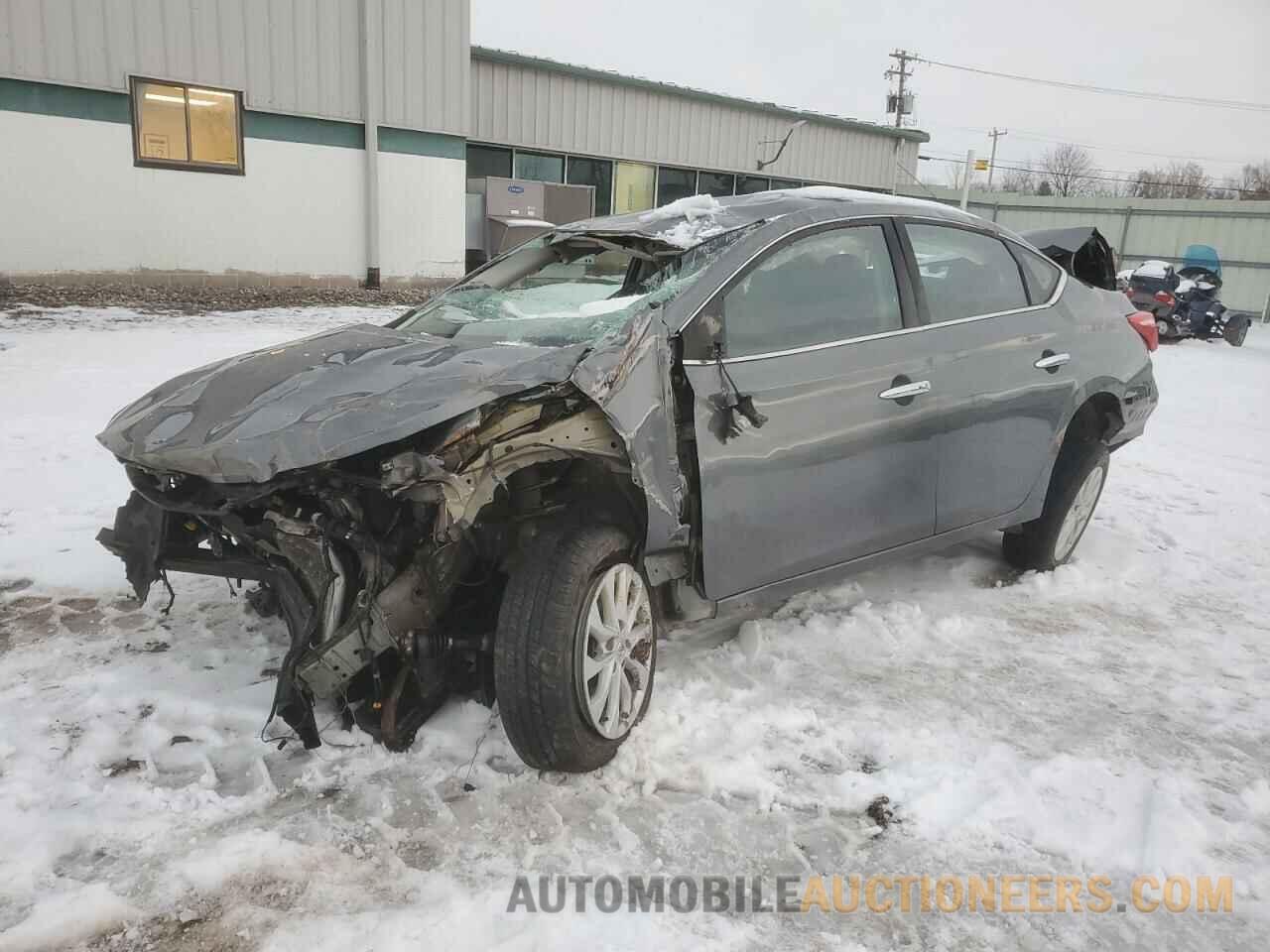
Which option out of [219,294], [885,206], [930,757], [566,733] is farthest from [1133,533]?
[219,294]

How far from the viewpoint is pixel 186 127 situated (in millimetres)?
12078

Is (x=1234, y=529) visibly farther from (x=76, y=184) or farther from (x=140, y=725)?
(x=76, y=184)

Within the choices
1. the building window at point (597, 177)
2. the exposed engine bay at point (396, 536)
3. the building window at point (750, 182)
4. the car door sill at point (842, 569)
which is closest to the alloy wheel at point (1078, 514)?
the car door sill at point (842, 569)

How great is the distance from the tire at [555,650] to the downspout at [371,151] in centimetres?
1240

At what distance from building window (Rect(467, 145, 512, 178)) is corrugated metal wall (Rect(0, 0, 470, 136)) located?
5.47ft

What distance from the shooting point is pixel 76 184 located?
37.2 ft

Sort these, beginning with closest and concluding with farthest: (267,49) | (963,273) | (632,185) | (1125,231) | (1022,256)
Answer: (963,273) < (1022,256) < (267,49) < (632,185) < (1125,231)

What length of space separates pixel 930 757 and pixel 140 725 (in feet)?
7.93

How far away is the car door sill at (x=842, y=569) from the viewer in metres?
3.15

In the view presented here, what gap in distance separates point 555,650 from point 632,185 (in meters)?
17.4

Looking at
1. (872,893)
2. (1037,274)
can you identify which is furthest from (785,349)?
(1037,274)

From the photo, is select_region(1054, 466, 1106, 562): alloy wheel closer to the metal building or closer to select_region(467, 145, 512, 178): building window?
the metal building

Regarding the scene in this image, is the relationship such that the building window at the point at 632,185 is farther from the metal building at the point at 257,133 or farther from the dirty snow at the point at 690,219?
the dirty snow at the point at 690,219

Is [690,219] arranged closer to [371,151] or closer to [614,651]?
[614,651]
